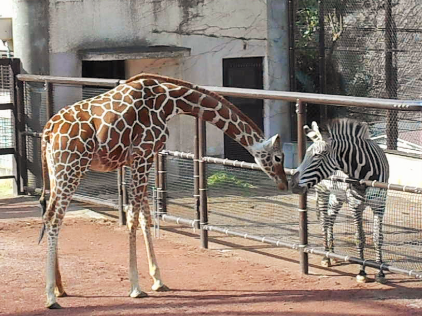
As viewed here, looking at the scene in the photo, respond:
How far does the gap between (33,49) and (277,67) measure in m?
3.69

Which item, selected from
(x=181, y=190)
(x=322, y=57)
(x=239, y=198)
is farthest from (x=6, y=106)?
(x=322, y=57)

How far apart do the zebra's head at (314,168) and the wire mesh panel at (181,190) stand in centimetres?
275

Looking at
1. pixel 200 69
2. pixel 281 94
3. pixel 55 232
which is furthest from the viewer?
pixel 200 69

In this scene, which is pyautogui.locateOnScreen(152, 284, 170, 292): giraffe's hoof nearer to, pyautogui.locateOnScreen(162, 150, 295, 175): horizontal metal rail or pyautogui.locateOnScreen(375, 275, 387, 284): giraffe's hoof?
pyautogui.locateOnScreen(162, 150, 295, 175): horizontal metal rail

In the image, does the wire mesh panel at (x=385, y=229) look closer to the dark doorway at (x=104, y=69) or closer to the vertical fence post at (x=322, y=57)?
the vertical fence post at (x=322, y=57)

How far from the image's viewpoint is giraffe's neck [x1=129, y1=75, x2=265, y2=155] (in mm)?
7309

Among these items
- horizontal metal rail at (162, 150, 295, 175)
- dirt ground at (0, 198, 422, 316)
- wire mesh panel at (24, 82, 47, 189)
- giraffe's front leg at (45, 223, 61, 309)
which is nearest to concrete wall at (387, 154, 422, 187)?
dirt ground at (0, 198, 422, 316)

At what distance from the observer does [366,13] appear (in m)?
12.3

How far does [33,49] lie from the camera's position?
1212 centimetres

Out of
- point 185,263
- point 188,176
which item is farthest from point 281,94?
point 188,176

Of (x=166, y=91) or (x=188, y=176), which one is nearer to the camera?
(x=166, y=91)

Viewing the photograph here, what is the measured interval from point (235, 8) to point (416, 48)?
2.96m

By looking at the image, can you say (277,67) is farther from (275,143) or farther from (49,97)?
(275,143)

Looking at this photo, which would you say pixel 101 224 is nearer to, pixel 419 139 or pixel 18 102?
pixel 18 102
